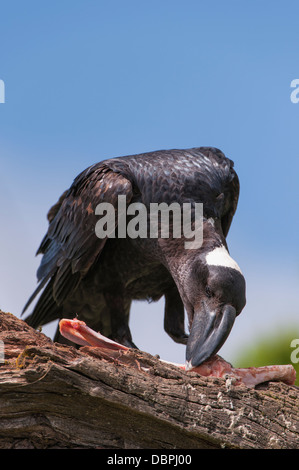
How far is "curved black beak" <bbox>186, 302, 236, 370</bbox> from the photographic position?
4926 millimetres

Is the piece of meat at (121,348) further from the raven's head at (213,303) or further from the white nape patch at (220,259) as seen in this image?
the white nape patch at (220,259)

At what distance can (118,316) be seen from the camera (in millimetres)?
6586

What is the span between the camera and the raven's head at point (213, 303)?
499cm

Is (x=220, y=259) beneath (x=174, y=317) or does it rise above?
above

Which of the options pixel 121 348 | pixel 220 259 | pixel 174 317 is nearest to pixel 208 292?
pixel 220 259

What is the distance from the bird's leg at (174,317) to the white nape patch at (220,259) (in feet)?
4.76

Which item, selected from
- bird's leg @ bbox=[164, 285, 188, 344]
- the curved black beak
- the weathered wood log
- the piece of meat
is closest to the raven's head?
the curved black beak

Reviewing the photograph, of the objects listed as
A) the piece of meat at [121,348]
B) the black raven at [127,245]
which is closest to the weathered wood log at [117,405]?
the piece of meat at [121,348]

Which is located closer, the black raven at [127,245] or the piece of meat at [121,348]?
the piece of meat at [121,348]

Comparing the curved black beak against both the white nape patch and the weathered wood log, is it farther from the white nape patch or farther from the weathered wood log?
the weathered wood log

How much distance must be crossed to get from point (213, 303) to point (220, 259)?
0.39 meters

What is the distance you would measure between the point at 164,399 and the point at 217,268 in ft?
5.26

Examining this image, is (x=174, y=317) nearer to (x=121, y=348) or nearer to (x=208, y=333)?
(x=208, y=333)
